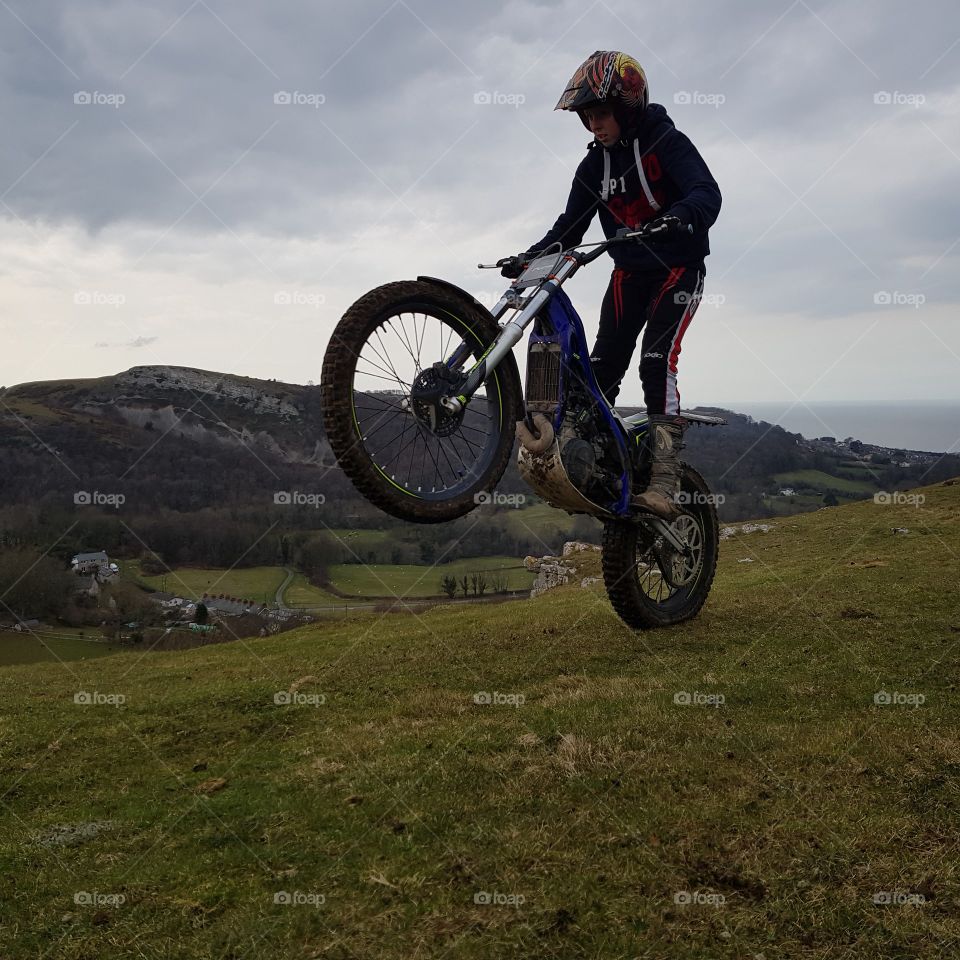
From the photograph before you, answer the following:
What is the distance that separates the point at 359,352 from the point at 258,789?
11.9 ft

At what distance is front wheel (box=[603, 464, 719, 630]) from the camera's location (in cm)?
936

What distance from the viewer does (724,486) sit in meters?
114

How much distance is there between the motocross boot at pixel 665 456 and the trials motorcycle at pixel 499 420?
264 millimetres

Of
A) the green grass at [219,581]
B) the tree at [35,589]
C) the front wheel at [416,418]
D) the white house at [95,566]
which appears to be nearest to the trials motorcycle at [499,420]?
the front wheel at [416,418]

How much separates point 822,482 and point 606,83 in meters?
123

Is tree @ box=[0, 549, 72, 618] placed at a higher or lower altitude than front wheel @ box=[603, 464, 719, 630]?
lower

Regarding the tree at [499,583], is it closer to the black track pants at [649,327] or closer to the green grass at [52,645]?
the green grass at [52,645]

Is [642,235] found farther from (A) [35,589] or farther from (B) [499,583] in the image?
(A) [35,589]

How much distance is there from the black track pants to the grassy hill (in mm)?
3399

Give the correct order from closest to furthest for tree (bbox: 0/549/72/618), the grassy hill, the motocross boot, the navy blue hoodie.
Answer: the grassy hill, the navy blue hoodie, the motocross boot, tree (bbox: 0/549/72/618)

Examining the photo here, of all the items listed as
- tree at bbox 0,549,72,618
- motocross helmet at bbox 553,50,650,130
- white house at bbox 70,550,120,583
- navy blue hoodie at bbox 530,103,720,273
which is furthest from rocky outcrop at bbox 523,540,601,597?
white house at bbox 70,550,120,583

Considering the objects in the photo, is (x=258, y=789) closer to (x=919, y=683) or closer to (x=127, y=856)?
(x=127, y=856)

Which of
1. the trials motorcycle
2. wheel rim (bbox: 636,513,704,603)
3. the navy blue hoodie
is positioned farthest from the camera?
wheel rim (bbox: 636,513,704,603)

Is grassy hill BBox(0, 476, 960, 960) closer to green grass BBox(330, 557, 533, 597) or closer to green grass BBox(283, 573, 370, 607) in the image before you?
green grass BBox(330, 557, 533, 597)
